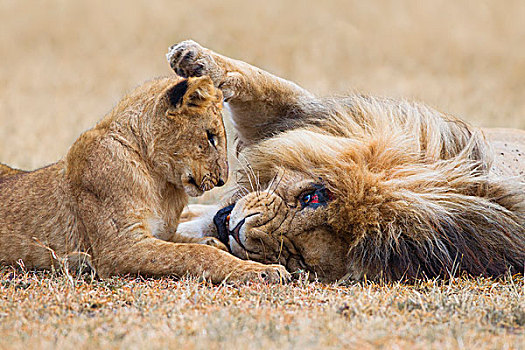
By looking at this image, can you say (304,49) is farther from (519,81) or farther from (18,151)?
(18,151)

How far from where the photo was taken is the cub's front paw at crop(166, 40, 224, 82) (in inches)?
146

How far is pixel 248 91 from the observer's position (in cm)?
400

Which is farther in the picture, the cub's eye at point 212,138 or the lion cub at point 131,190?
the cub's eye at point 212,138

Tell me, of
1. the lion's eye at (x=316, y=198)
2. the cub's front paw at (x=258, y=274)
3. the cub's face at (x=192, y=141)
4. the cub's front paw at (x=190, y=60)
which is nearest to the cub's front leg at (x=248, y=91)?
the cub's front paw at (x=190, y=60)

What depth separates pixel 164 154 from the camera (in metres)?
3.22

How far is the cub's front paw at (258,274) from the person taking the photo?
287 cm

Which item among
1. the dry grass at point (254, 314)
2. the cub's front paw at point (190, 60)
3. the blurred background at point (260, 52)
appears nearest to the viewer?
the dry grass at point (254, 314)

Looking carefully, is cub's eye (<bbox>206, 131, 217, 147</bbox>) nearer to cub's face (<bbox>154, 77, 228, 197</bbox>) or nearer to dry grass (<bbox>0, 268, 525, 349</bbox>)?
cub's face (<bbox>154, 77, 228, 197</bbox>)

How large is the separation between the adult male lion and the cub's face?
0.21 m

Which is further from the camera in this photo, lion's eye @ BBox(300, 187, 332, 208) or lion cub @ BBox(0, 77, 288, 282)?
lion's eye @ BBox(300, 187, 332, 208)

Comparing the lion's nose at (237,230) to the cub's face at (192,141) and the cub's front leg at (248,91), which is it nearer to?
the cub's face at (192,141)

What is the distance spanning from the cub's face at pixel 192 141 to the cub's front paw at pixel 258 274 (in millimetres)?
473

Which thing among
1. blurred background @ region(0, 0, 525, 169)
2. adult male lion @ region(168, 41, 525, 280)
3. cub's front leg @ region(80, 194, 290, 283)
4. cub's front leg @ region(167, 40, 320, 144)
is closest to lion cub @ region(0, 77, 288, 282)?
cub's front leg @ region(80, 194, 290, 283)

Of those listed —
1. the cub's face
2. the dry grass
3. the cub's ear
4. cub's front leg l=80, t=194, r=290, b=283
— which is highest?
the cub's ear
